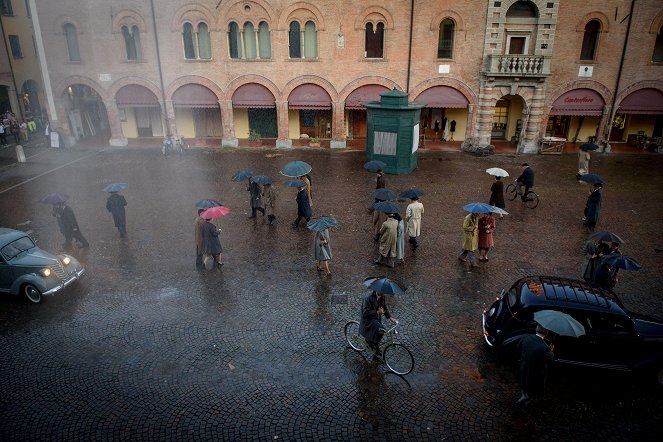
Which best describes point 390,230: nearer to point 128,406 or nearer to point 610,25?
point 128,406

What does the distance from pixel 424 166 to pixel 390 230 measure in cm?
1257

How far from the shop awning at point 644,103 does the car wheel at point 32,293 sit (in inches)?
1157

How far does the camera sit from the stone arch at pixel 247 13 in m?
24.6

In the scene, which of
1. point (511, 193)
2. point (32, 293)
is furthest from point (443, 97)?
point (32, 293)

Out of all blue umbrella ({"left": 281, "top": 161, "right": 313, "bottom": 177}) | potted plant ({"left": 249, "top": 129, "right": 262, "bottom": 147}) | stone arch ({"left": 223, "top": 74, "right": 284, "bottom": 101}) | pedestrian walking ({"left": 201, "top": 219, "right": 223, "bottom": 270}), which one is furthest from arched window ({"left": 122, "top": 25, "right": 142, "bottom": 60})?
pedestrian walking ({"left": 201, "top": 219, "right": 223, "bottom": 270})

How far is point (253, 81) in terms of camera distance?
85.8 ft

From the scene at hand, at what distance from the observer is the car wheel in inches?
385

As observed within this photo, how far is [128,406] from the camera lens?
697 cm

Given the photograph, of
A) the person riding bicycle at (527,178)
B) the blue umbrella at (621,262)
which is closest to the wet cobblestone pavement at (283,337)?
the person riding bicycle at (527,178)

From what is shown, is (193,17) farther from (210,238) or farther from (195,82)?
(210,238)

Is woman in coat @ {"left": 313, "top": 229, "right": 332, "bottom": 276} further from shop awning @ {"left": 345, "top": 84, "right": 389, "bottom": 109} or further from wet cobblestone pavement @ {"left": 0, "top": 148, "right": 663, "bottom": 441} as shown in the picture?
shop awning @ {"left": 345, "top": 84, "right": 389, "bottom": 109}

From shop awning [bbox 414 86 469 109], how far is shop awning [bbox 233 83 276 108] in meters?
8.98

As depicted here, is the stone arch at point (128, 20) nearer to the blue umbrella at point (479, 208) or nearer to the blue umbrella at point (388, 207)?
the blue umbrella at point (388, 207)

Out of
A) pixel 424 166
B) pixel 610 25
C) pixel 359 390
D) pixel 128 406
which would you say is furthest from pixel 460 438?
pixel 610 25
